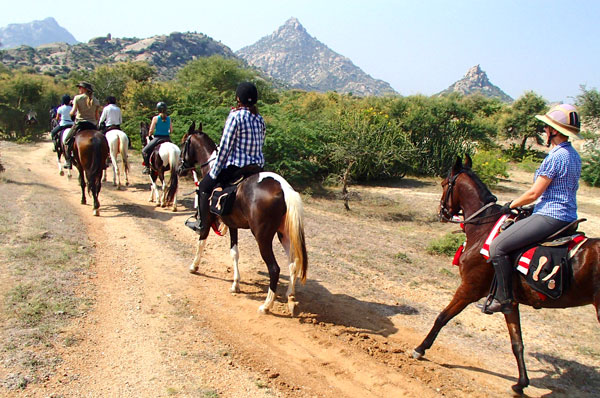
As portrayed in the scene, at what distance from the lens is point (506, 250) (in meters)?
4.12

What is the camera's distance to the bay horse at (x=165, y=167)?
1041 centimetres

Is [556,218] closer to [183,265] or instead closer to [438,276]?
[438,276]

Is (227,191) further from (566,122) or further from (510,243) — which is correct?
(566,122)

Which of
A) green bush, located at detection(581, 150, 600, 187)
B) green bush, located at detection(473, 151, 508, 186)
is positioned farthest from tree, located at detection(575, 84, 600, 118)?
green bush, located at detection(473, 151, 508, 186)

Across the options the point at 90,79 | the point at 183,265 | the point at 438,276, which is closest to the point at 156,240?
the point at 183,265

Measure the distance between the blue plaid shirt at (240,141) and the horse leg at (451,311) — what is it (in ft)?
10.1

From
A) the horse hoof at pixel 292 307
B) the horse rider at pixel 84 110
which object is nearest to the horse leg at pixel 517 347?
the horse hoof at pixel 292 307

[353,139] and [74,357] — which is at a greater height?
[353,139]

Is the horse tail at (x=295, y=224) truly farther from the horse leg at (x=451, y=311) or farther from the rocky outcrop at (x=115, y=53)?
the rocky outcrop at (x=115, y=53)

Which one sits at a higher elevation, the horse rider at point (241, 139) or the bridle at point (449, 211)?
the horse rider at point (241, 139)

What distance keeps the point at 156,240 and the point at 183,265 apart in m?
1.46

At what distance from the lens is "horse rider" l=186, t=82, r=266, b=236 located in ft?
17.9

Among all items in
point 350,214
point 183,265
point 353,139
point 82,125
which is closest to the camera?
point 183,265

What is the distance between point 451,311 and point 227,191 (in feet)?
10.5
